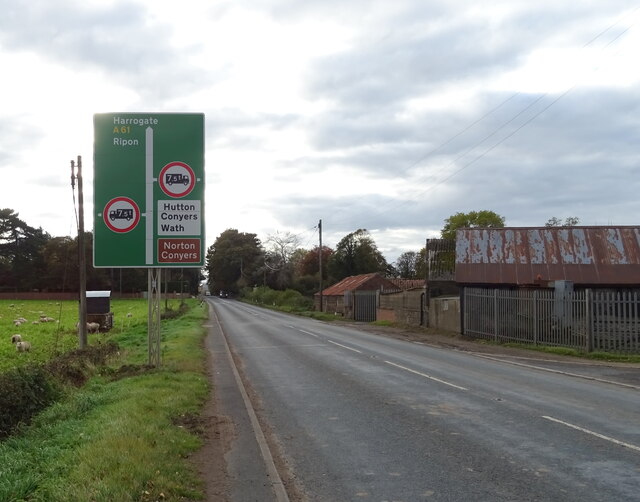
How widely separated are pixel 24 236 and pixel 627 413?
111m

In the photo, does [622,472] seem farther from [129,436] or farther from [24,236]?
[24,236]

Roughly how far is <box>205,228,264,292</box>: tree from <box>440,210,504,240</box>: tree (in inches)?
1933

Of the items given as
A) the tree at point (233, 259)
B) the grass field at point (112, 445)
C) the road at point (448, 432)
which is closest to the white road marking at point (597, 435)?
the road at point (448, 432)

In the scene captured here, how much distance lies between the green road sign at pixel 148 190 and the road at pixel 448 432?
152 inches

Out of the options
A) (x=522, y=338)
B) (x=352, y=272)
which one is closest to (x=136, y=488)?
(x=522, y=338)

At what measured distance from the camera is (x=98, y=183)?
14070 mm

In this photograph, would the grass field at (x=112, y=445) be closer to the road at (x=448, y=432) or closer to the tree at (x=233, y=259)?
the road at (x=448, y=432)

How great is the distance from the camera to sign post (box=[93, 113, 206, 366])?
1412 cm

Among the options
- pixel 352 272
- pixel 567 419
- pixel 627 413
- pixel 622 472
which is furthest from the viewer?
pixel 352 272

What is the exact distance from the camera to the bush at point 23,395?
1007cm

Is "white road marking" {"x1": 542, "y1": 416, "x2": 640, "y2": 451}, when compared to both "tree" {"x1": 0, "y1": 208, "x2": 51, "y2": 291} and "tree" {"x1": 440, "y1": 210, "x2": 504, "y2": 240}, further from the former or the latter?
"tree" {"x1": 0, "y1": 208, "x2": 51, "y2": 291}

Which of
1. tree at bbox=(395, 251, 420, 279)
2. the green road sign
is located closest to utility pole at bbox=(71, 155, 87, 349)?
the green road sign

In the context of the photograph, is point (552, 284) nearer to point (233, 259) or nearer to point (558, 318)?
point (558, 318)

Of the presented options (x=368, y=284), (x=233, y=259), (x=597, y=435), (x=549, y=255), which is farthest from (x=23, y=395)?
(x=233, y=259)
